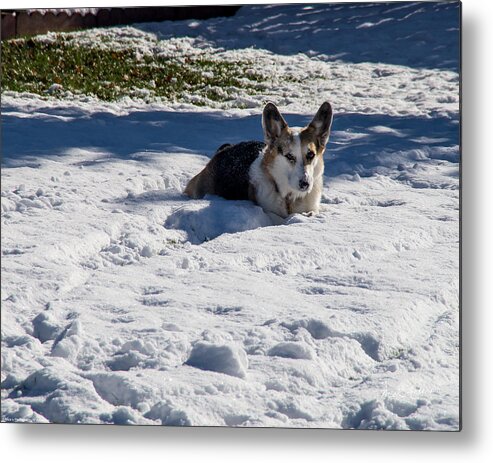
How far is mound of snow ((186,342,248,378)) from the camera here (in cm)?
304

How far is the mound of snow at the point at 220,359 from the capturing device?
3041mm

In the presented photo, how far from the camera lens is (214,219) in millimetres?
4020

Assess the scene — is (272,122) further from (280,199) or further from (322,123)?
(280,199)

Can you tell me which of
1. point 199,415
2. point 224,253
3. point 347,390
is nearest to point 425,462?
point 347,390

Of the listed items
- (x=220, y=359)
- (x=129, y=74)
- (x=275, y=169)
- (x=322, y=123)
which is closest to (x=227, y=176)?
(x=275, y=169)

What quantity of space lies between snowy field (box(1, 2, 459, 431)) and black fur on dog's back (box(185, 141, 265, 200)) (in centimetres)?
8

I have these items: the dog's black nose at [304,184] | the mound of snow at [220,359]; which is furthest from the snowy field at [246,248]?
the dog's black nose at [304,184]

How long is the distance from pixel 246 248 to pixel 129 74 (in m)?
1.09

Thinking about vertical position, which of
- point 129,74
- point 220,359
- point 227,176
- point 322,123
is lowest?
point 220,359

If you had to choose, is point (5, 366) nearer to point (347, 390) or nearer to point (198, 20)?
point (347, 390)

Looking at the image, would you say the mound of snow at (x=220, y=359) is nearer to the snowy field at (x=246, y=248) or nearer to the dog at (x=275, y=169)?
the snowy field at (x=246, y=248)

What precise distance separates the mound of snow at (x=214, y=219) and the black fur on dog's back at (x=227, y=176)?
104mm

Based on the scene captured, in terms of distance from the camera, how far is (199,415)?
3025mm

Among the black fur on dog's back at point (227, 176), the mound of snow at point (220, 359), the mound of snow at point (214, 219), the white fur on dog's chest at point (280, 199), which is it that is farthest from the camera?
the black fur on dog's back at point (227, 176)
